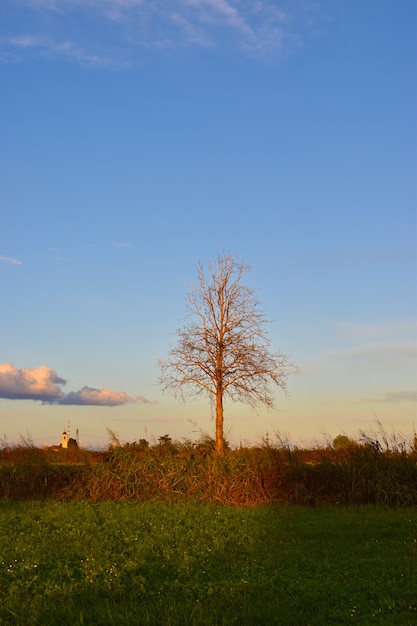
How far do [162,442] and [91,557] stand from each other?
392 inches

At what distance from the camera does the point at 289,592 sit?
8.20 m

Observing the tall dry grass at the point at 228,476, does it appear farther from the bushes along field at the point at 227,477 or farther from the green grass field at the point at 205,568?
the green grass field at the point at 205,568

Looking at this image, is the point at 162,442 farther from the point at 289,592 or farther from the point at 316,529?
the point at 289,592

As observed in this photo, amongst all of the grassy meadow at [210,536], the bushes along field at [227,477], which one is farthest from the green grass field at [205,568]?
the bushes along field at [227,477]

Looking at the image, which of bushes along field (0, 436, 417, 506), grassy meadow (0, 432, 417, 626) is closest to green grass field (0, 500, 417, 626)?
grassy meadow (0, 432, 417, 626)

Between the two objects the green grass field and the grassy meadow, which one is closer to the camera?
the green grass field

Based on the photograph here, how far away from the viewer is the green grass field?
7.43 meters

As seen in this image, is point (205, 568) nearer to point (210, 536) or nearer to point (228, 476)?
point (210, 536)

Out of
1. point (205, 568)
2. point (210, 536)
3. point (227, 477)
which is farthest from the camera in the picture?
point (227, 477)

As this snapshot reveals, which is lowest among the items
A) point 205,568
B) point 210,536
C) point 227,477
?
point 205,568

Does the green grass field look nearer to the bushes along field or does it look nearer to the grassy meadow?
the grassy meadow

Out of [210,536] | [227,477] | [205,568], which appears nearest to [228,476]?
[227,477]

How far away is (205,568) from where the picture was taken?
30.5 feet

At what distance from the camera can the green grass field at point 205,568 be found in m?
7.43
